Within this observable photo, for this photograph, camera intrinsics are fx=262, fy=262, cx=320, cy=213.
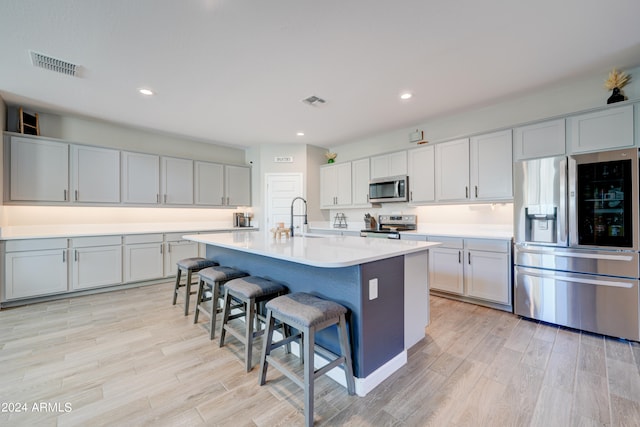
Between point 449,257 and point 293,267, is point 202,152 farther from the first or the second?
point 449,257

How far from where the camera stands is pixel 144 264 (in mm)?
4238

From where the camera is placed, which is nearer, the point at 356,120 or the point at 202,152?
the point at 356,120

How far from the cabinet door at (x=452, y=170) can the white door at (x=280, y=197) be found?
2692 millimetres

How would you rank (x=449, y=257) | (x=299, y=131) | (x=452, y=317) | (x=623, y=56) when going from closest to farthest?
(x=623, y=56) → (x=452, y=317) → (x=449, y=257) → (x=299, y=131)

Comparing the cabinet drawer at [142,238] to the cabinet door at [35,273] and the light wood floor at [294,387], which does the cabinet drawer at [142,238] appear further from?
the light wood floor at [294,387]

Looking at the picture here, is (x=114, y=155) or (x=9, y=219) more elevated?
(x=114, y=155)

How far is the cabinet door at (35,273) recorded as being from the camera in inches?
129

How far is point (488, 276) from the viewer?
3191 millimetres

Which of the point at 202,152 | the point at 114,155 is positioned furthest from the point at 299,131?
the point at 114,155

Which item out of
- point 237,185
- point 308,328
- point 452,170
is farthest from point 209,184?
point 308,328

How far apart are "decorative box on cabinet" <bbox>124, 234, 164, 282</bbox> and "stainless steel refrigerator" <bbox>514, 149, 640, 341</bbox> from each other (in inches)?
201

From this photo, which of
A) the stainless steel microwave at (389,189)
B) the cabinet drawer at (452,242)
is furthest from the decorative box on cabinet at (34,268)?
the cabinet drawer at (452,242)

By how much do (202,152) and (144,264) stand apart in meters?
2.42

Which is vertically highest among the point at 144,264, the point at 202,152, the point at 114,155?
the point at 202,152
